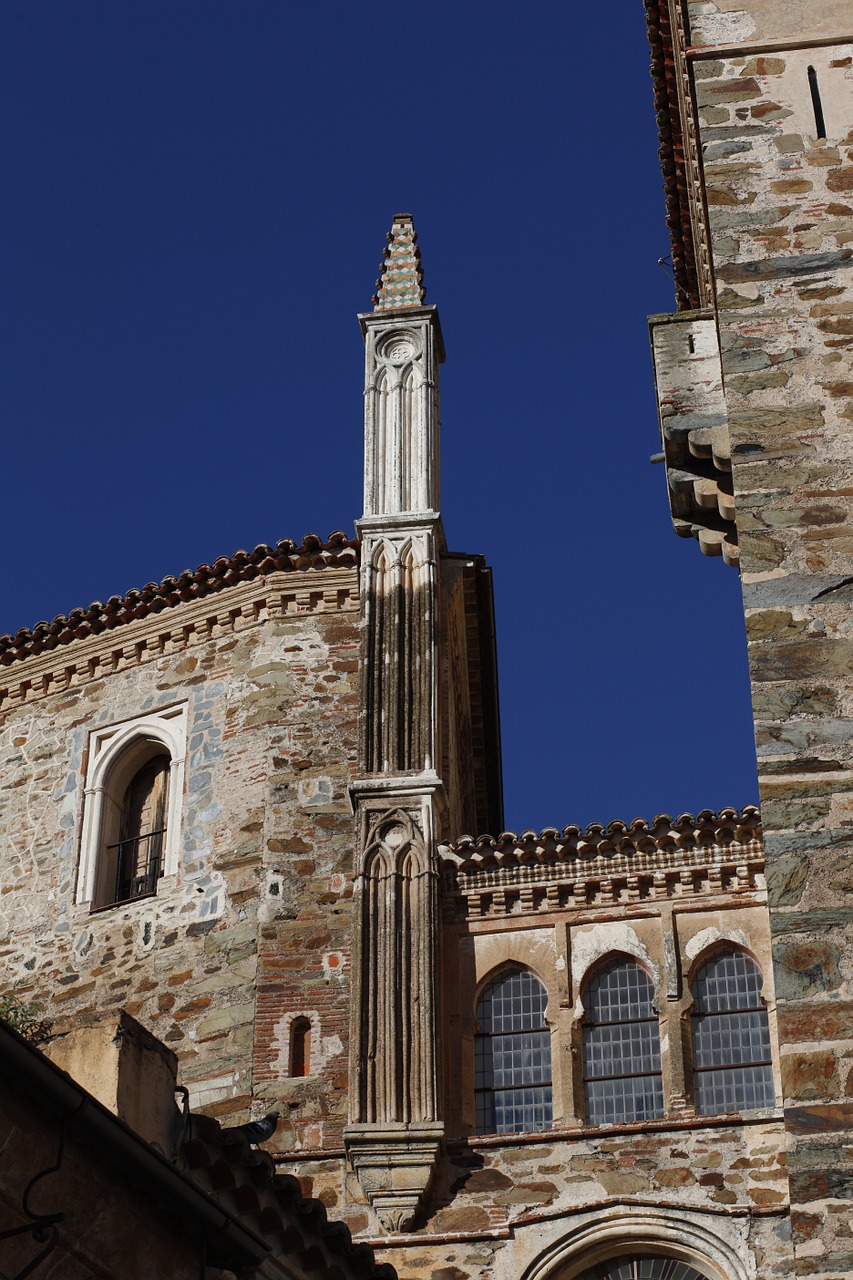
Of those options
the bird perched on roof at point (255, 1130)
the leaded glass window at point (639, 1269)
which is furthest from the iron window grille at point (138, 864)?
the bird perched on roof at point (255, 1130)

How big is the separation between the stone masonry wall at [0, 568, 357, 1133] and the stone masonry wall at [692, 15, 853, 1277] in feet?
31.6

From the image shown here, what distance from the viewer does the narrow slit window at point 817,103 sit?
34.0 ft

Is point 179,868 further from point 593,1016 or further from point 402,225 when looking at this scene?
point 402,225

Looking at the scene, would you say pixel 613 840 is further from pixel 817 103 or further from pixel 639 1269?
pixel 817 103

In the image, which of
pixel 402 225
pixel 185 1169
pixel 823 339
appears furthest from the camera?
pixel 402 225

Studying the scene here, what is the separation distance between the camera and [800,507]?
9.12 m

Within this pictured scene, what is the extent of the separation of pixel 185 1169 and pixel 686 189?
26.4 ft

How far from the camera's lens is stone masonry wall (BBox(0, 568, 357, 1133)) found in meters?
18.3

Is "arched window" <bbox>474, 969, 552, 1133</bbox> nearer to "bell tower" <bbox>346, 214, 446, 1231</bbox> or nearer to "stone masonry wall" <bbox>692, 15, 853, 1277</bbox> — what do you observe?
"bell tower" <bbox>346, 214, 446, 1231</bbox>

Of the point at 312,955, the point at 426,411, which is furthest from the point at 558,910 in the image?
the point at 426,411

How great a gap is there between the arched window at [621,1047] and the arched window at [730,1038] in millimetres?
348

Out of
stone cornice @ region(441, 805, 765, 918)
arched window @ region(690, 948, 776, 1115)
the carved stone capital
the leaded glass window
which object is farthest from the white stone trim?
the leaded glass window

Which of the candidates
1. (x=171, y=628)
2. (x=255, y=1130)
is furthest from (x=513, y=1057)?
(x=171, y=628)

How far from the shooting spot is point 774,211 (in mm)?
10062
